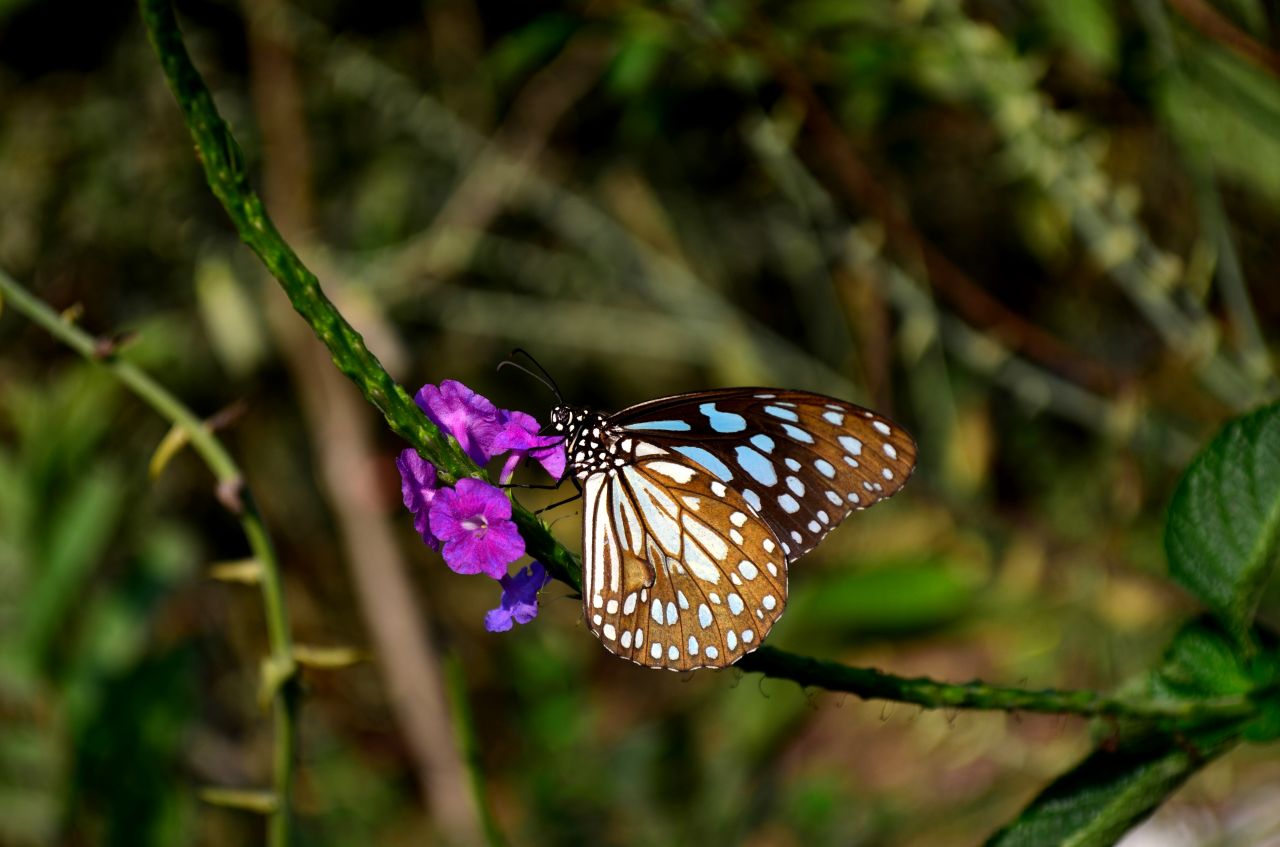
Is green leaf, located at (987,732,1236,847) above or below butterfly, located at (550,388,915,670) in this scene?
below

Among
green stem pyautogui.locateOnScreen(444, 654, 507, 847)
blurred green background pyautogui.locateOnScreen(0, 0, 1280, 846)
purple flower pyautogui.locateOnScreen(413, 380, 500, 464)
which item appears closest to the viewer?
purple flower pyautogui.locateOnScreen(413, 380, 500, 464)

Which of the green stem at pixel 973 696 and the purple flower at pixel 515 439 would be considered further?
the purple flower at pixel 515 439

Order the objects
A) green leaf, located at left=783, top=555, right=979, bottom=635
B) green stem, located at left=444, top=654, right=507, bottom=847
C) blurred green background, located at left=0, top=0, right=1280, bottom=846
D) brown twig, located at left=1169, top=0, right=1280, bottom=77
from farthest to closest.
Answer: green leaf, located at left=783, top=555, right=979, bottom=635 < blurred green background, located at left=0, top=0, right=1280, bottom=846 < brown twig, located at left=1169, top=0, right=1280, bottom=77 < green stem, located at left=444, top=654, right=507, bottom=847

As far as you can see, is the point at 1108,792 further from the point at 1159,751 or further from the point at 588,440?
the point at 588,440

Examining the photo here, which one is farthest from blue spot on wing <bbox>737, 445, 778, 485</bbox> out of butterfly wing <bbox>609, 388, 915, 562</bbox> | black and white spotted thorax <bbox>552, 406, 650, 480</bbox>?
black and white spotted thorax <bbox>552, 406, 650, 480</bbox>

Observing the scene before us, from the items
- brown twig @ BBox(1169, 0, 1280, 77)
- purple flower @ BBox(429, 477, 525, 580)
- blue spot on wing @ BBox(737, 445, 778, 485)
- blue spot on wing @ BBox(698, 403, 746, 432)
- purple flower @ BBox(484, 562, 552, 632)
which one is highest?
brown twig @ BBox(1169, 0, 1280, 77)

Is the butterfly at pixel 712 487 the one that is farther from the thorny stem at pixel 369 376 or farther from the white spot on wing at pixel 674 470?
the thorny stem at pixel 369 376

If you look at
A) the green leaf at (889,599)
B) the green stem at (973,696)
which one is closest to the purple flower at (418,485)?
the green stem at (973,696)

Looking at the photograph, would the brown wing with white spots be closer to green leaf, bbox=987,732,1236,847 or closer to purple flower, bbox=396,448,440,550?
purple flower, bbox=396,448,440,550
